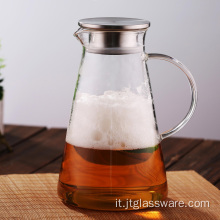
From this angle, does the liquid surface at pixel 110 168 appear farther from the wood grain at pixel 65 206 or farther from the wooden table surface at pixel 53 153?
the wooden table surface at pixel 53 153

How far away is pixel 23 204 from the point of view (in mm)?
760

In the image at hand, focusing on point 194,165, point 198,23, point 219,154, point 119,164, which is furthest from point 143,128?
point 198,23

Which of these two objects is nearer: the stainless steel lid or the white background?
the stainless steel lid

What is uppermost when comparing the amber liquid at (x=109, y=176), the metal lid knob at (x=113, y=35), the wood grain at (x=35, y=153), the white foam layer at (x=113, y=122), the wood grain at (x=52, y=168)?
the metal lid knob at (x=113, y=35)

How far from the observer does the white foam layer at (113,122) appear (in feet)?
2.32

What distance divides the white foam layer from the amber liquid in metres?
0.01

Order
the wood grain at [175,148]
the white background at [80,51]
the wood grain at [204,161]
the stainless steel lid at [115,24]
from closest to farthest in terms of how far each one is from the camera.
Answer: the stainless steel lid at [115,24], the wood grain at [204,161], the wood grain at [175,148], the white background at [80,51]

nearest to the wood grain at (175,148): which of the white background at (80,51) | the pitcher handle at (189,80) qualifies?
the pitcher handle at (189,80)

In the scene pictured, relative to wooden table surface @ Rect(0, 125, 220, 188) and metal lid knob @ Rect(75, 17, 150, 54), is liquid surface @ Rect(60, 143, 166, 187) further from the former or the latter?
wooden table surface @ Rect(0, 125, 220, 188)

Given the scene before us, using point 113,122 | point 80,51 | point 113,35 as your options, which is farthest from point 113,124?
point 80,51

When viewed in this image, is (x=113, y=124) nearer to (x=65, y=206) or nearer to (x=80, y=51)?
(x=65, y=206)

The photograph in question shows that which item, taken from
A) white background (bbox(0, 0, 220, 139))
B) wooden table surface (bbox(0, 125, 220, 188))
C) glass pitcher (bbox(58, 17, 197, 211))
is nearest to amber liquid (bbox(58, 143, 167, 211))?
glass pitcher (bbox(58, 17, 197, 211))

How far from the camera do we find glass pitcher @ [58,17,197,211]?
0.71 meters

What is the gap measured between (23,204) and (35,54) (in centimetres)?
126
